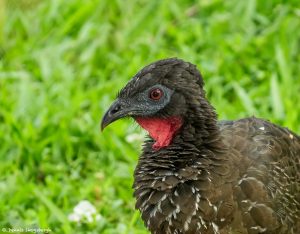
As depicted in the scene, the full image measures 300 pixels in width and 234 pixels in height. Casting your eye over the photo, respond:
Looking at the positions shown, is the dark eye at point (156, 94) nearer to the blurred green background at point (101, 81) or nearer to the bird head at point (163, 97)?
the bird head at point (163, 97)

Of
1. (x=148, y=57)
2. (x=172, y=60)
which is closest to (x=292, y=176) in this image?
(x=172, y=60)

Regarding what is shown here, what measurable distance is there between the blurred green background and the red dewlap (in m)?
1.29

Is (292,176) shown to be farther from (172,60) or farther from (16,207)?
(16,207)

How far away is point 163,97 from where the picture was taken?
4.63 metres

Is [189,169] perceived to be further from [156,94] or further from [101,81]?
[101,81]

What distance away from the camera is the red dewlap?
4.65 m

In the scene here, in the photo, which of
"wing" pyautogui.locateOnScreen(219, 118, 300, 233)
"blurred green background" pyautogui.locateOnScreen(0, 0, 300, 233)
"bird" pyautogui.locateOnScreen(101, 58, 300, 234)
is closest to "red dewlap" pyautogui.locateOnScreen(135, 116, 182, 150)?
"bird" pyautogui.locateOnScreen(101, 58, 300, 234)

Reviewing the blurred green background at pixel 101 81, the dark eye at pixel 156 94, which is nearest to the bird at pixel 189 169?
the dark eye at pixel 156 94

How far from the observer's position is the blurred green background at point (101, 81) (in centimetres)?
619

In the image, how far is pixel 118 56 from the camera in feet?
26.9

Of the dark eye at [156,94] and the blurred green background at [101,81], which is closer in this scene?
the dark eye at [156,94]

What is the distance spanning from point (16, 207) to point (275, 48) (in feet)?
10.6

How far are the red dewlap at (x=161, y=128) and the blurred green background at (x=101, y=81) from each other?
129 centimetres

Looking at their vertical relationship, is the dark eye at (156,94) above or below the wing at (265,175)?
above
